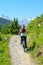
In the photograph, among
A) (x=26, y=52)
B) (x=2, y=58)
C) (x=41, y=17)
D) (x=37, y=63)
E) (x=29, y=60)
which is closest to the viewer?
(x=37, y=63)

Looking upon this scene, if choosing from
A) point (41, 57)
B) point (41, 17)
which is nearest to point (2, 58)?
point (41, 57)

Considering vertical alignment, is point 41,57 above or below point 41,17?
below

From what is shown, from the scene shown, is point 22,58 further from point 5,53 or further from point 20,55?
point 5,53

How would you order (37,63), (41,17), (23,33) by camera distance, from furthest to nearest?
(41,17), (23,33), (37,63)

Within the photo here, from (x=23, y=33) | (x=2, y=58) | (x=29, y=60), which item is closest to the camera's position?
(x=29, y=60)

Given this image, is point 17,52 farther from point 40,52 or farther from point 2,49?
point 40,52

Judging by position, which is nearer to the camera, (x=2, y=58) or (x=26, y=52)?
(x=2, y=58)

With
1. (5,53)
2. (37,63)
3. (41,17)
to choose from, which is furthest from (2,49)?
(41,17)

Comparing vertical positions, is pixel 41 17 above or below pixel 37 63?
above

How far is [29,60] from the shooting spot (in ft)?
53.5

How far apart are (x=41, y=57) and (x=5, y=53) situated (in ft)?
14.9

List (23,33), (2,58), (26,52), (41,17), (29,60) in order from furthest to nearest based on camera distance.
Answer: (41,17), (23,33), (26,52), (2,58), (29,60)

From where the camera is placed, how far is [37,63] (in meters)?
14.9

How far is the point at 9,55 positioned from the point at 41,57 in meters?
3.62
